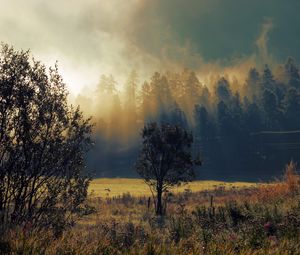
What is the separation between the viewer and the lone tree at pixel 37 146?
546 inches

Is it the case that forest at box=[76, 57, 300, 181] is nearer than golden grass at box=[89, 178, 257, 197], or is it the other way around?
golden grass at box=[89, 178, 257, 197]

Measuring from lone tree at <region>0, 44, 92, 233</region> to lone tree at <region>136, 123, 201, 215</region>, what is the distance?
24.5 meters

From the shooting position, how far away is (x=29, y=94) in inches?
567

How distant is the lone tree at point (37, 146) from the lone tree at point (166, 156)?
80.2 ft

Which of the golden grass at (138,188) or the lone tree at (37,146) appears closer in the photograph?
the lone tree at (37,146)

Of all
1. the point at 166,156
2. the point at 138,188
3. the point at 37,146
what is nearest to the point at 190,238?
the point at 37,146

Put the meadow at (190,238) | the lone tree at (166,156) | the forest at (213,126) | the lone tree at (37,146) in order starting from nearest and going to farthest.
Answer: the meadow at (190,238), the lone tree at (37,146), the lone tree at (166,156), the forest at (213,126)

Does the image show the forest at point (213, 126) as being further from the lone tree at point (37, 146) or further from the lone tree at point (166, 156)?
the lone tree at point (37, 146)

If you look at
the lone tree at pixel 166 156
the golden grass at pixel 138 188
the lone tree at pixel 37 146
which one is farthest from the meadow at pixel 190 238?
the golden grass at pixel 138 188

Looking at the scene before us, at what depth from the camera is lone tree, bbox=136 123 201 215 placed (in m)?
40.1

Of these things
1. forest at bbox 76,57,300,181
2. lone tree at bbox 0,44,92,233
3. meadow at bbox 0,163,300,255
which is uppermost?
forest at bbox 76,57,300,181

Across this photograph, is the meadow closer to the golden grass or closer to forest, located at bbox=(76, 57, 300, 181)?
the golden grass

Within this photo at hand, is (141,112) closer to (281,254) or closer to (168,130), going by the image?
(168,130)

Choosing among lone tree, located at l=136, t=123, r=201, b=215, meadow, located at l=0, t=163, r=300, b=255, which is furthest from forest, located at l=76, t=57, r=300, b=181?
meadow, located at l=0, t=163, r=300, b=255
